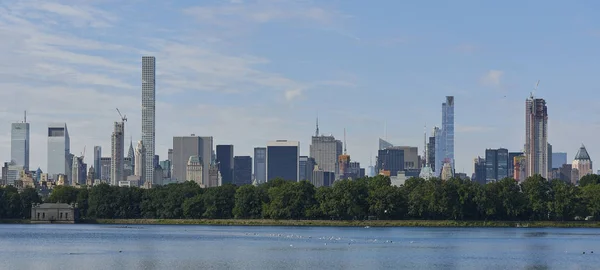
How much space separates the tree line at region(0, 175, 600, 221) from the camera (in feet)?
543

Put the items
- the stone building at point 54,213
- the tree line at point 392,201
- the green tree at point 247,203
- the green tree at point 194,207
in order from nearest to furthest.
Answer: the tree line at point 392,201 → the green tree at point 247,203 → the green tree at point 194,207 → the stone building at point 54,213

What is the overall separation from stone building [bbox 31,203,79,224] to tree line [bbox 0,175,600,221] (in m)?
8.54

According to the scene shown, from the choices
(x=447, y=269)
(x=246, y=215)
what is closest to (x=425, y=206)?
(x=246, y=215)

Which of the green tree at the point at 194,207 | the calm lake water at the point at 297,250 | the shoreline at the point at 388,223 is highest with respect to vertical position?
the green tree at the point at 194,207

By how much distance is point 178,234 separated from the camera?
136m

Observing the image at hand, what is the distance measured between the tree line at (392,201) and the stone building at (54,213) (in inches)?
336

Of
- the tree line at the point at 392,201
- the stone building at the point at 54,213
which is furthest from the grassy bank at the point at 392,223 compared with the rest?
the stone building at the point at 54,213

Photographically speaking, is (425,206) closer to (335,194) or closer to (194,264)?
(335,194)

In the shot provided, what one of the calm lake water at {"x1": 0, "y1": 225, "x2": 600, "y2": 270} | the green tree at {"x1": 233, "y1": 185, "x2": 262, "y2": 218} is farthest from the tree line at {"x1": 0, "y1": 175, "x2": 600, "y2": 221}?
the calm lake water at {"x1": 0, "y1": 225, "x2": 600, "y2": 270}

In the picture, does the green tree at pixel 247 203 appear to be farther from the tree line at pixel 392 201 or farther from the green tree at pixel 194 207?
the green tree at pixel 194 207

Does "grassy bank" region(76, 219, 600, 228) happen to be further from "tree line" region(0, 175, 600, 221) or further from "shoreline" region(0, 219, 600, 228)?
"tree line" region(0, 175, 600, 221)

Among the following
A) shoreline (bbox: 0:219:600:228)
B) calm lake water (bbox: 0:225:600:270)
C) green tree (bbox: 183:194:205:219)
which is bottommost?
calm lake water (bbox: 0:225:600:270)

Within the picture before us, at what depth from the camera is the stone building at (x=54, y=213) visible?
183125mm

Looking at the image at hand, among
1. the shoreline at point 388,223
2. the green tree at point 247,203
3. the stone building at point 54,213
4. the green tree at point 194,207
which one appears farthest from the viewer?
the stone building at point 54,213
